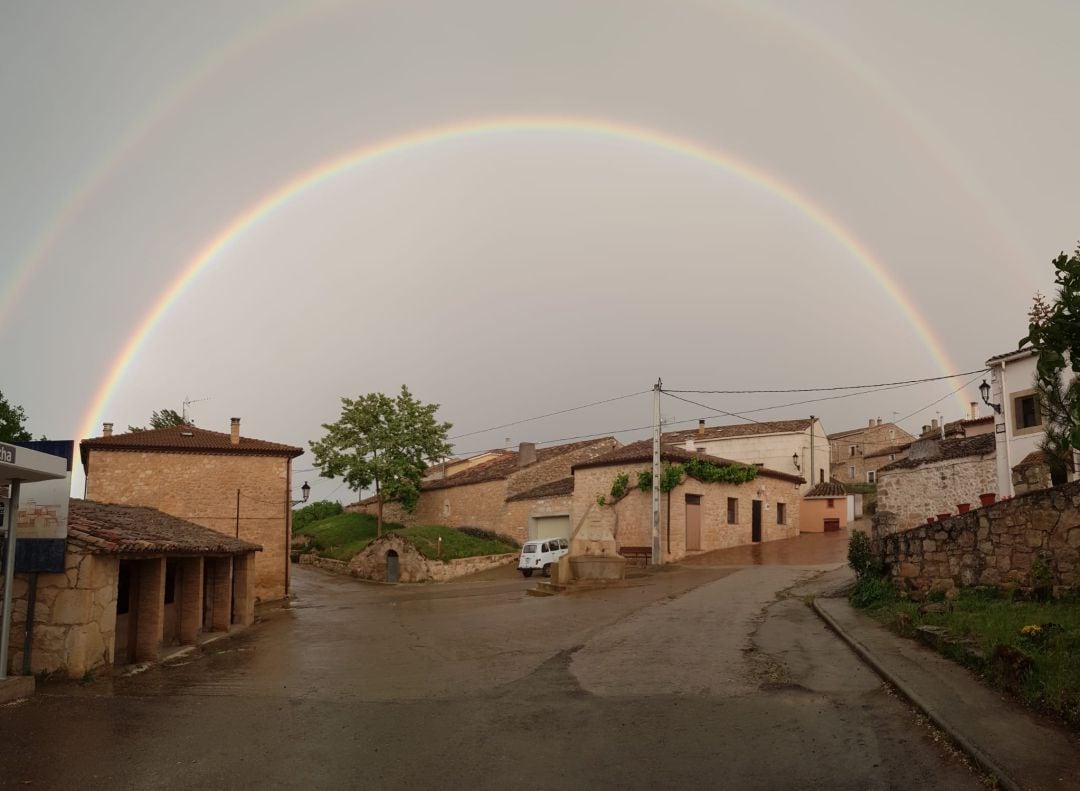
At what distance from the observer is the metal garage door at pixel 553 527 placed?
4247 centimetres

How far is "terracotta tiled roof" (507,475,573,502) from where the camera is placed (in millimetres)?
42906

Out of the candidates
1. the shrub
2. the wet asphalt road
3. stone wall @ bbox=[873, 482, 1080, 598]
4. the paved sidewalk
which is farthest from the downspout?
the paved sidewalk

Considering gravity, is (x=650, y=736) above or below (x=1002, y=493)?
below

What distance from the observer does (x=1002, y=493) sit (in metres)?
25.9

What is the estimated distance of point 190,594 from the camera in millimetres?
18047

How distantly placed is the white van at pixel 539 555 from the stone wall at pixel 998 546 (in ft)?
67.2

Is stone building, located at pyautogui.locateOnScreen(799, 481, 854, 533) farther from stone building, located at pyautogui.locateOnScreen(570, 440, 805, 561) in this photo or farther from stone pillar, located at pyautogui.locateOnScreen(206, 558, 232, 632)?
stone pillar, located at pyautogui.locateOnScreen(206, 558, 232, 632)

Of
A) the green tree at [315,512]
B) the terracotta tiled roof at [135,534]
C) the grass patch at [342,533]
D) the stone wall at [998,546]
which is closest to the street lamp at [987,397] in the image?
the stone wall at [998,546]

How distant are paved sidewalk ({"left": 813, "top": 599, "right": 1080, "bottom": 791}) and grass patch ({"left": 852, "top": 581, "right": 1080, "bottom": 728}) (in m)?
0.19

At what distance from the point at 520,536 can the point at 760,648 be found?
1264 inches

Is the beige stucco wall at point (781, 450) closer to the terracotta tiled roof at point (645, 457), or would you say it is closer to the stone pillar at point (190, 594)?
the terracotta tiled roof at point (645, 457)

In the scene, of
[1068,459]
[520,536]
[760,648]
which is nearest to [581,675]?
[760,648]

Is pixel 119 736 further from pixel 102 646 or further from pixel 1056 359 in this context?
pixel 1056 359

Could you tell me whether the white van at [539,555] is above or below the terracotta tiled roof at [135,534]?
below
